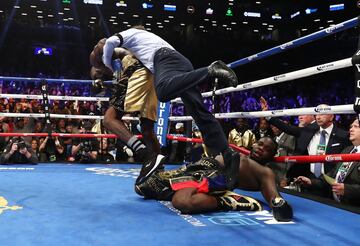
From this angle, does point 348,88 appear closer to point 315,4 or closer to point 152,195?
point 315,4

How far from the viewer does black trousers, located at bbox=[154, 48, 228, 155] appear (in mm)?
1569

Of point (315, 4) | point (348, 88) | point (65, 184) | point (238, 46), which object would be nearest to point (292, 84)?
point (348, 88)

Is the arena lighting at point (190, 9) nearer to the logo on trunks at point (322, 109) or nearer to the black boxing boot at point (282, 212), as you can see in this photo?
the logo on trunks at point (322, 109)

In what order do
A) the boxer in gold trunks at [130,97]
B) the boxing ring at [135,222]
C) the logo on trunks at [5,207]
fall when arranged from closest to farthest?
1. the boxing ring at [135,222]
2. the logo on trunks at [5,207]
3. the boxer in gold trunks at [130,97]

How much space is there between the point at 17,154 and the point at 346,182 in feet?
8.85

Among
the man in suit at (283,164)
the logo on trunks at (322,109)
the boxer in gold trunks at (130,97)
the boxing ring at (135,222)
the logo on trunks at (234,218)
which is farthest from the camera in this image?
the man in suit at (283,164)

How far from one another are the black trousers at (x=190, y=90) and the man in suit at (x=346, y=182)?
2.13 feet

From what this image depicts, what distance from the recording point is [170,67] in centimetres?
173

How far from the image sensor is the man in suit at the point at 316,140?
2.41 metres

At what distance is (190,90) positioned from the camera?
1.68 meters

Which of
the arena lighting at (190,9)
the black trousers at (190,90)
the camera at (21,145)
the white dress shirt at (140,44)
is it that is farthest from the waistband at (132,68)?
the arena lighting at (190,9)

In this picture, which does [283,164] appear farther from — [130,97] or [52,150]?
[52,150]

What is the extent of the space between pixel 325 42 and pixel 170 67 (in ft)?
44.6

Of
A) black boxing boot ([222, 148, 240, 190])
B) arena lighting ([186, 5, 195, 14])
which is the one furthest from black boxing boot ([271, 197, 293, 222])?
arena lighting ([186, 5, 195, 14])
